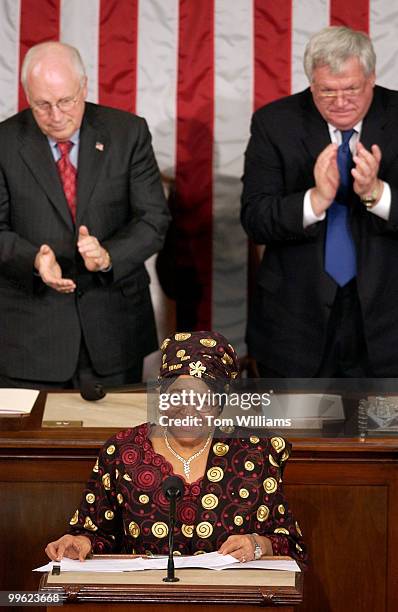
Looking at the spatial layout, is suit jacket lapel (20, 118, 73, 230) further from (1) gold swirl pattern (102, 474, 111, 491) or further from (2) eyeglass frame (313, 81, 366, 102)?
(1) gold swirl pattern (102, 474, 111, 491)

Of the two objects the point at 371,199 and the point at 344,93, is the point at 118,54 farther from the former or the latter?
the point at 371,199

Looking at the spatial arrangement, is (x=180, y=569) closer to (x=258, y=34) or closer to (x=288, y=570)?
(x=288, y=570)

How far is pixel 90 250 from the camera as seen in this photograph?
4.14m

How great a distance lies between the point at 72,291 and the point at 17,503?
1151mm

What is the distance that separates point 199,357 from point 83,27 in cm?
299

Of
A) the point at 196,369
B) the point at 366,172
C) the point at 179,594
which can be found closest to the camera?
the point at 179,594

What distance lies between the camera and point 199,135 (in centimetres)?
550

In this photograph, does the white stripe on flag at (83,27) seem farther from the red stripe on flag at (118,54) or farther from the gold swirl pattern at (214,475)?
the gold swirl pattern at (214,475)

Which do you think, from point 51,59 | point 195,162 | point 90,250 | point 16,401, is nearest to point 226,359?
point 16,401

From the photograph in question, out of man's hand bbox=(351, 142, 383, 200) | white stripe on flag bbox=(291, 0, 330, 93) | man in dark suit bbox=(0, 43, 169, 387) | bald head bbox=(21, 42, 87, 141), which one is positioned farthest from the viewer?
white stripe on flag bbox=(291, 0, 330, 93)

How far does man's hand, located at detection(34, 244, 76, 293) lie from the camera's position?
4.15 m

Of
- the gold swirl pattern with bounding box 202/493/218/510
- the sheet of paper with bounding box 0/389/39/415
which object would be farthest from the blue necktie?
the gold swirl pattern with bounding box 202/493/218/510

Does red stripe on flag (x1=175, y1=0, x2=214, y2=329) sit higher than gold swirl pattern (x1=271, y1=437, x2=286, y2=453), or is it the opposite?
red stripe on flag (x1=175, y1=0, x2=214, y2=329)

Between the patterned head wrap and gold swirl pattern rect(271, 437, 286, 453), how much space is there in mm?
182
